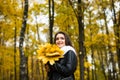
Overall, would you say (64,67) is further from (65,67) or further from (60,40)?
(60,40)

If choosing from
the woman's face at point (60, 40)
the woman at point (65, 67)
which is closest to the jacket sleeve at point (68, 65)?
the woman at point (65, 67)


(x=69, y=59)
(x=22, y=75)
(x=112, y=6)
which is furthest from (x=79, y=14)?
(x=69, y=59)

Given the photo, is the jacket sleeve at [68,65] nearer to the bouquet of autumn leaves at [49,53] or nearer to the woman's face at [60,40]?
the bouquet of autumn leaves at [49,53]

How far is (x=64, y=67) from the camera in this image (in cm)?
372

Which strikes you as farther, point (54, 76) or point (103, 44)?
point (103, 44)

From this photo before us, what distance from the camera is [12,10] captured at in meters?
17.3

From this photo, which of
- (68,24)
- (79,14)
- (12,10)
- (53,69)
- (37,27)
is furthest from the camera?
(37,27)

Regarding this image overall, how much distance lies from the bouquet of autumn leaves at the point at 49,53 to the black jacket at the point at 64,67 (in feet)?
0.26

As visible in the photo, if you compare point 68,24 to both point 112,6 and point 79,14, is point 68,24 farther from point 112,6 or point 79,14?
point 79,14

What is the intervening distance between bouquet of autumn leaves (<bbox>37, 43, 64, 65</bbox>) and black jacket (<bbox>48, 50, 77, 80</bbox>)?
79 millimetres

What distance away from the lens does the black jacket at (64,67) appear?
12.2 ft

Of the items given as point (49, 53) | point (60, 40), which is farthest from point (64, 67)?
point (60, 40)

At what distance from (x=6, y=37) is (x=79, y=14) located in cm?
1182

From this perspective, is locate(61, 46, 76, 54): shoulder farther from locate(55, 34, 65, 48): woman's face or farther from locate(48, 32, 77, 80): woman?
locate(55, 34, 65, 48): woman's face
